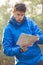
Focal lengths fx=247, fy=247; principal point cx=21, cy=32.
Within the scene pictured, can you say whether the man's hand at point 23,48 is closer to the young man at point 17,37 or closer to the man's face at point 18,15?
the young man at point 17,37

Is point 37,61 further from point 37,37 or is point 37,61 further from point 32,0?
point 32,0

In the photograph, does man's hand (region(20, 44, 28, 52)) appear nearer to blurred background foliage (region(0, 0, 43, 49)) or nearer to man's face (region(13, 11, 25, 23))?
man's face (region(13, 11, 25, 23))

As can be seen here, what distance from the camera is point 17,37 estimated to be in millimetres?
2742

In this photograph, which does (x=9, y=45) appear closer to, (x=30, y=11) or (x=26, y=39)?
(x=26, y=39)

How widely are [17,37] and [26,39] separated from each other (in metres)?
0.18

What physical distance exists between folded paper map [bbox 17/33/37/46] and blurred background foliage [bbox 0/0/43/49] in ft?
5.73

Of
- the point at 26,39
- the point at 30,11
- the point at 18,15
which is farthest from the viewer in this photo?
the point at 30,11

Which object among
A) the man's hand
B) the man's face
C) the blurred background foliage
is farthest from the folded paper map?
the blurred background foliage

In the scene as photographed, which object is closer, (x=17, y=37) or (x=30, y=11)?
(x=17, y=37)

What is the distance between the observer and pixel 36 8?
4508 mm

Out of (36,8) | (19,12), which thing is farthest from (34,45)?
(36,8)

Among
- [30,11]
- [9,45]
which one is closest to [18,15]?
[9,45]

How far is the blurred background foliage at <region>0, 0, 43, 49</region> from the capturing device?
4384 mm

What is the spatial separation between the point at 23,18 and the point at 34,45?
1.09 ft
